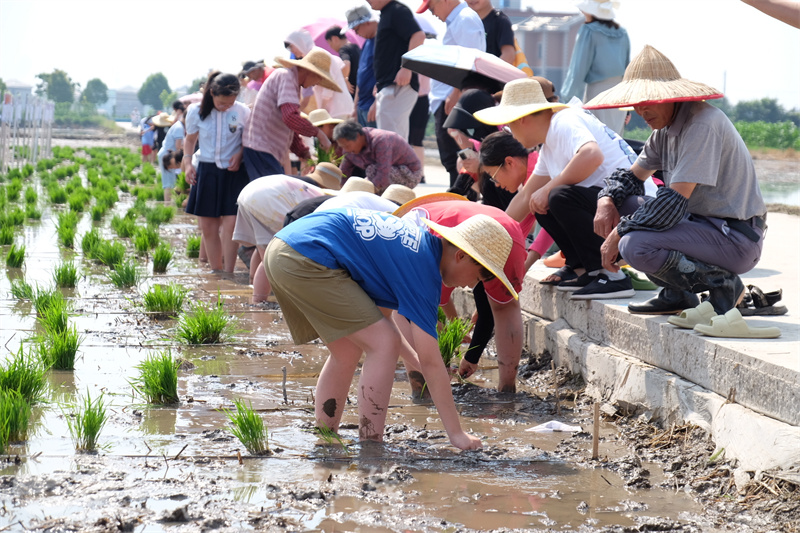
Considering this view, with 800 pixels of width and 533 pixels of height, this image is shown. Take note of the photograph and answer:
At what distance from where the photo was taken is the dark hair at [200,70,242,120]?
665 cm

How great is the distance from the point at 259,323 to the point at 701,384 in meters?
2.83

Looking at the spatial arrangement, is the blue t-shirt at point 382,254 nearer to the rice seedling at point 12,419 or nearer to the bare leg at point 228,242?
the rice seedling at point 12,419

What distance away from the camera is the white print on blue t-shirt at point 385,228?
121 inches

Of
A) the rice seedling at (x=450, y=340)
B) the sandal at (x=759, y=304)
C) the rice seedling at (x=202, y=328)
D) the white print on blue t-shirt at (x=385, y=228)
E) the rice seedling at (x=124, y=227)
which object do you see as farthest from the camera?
the rice seedling at (x=124, y=227)

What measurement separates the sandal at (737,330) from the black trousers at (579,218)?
3.53 feet

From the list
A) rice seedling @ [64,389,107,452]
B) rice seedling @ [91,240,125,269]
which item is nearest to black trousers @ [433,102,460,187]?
rice seedling @ [91,240,125,269]

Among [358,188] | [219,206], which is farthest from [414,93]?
[358,188]

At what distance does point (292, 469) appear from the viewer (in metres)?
2.88

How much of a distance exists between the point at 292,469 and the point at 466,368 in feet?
4.90

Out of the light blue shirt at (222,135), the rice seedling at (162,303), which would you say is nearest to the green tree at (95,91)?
the light blue shirt at (222,135)

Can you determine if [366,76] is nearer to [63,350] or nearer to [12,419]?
[63,350]

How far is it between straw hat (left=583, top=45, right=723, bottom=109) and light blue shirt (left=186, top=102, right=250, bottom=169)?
3.71 m

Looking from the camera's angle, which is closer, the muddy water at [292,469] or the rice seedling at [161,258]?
the muddy water at [292,469]

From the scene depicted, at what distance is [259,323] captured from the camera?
5.29 m
